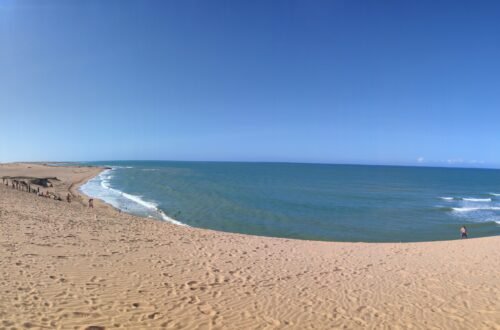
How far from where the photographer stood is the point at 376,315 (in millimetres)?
8164

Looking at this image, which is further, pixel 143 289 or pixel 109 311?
pixel 143 289

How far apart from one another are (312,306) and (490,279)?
279 inches

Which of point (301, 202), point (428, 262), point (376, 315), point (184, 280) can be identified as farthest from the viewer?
point (301, 202)

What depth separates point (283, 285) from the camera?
10.2 metres

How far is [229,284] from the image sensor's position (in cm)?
997

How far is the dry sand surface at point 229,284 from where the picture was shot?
7430mm

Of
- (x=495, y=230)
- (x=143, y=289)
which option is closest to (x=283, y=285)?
(x=143, y=289)

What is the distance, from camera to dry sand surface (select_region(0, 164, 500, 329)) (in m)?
7.43

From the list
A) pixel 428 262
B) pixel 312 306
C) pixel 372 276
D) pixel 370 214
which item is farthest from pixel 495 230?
pixel 312 306

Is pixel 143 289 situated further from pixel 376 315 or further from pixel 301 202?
pixel 301 202

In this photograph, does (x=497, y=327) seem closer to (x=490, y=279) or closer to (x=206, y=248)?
(x=490, y=279)

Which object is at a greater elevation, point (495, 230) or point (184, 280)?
point (184, 280)

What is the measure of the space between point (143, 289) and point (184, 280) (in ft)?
4.63

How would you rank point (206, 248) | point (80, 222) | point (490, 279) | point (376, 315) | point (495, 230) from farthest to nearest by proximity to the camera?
point (495, 230) → point (80, 222) → point (206, 248) → point (490, 279) → point (376, 315)
